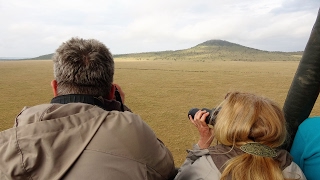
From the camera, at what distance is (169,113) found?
725 centimetres

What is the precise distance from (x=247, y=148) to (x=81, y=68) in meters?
0.82

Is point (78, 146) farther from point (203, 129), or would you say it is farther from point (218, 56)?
point (218, 56)

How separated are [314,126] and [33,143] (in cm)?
135

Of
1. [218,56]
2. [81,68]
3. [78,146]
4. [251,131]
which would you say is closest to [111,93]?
[81,68]

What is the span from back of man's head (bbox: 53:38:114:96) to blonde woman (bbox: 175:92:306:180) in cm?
57

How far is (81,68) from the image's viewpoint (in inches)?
52.0

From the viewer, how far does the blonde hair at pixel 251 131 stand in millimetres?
1108

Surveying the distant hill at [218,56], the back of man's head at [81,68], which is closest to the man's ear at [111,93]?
the back of man's head at [81,68]

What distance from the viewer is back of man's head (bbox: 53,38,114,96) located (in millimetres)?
1316

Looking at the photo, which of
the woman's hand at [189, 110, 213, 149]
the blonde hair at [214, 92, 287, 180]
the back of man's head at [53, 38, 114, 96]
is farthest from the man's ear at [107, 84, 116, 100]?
the blonde hair at [214, 92, 287, 180]

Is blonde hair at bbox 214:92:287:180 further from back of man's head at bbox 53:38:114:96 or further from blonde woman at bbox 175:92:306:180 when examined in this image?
back of man's head at bbox 53:38:114:96

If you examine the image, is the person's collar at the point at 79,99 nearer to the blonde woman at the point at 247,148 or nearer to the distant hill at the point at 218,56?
the blonde woman at the point at 247,148

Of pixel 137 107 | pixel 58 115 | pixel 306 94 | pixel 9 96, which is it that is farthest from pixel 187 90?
pixel 58 115

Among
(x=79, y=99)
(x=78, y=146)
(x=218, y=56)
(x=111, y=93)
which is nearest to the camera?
(x=78, y=146)
